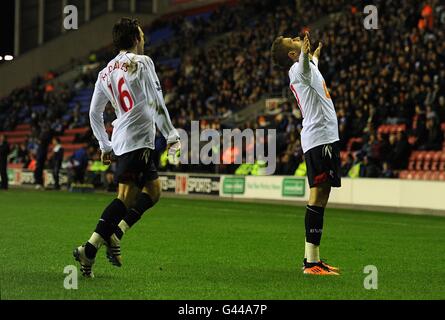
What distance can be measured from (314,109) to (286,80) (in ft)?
79.7

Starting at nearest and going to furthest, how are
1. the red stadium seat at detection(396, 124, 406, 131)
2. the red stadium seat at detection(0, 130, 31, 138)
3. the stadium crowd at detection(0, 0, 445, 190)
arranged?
the stadium crowd at detection(0, 0, 445, 190) → the red stadium seat at detection(396, 124, 406, 131) → the red stadium seat at detection(0, 130, 31, 138)

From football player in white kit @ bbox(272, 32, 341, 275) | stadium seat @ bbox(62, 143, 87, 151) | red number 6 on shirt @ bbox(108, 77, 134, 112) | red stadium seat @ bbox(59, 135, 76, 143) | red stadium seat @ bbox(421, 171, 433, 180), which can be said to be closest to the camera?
red number 6 on shirt @ bbox(108, 77, 134, 112)

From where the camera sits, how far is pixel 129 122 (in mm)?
8023

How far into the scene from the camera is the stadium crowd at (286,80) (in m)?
25.0

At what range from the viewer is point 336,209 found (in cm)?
2255

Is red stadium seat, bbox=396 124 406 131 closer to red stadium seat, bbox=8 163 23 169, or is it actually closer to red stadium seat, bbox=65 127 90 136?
red stadium seat, bbox=65 127 90 136

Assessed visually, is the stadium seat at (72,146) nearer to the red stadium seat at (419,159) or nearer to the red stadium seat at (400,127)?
the red stadium seat at (400,127)

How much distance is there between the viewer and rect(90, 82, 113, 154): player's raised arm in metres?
8.23

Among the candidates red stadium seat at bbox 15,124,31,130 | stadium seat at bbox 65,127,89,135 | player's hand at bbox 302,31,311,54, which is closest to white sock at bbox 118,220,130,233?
player's hand at bbox 302,31,311,54

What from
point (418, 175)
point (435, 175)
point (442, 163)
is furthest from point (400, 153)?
point (435, 175)

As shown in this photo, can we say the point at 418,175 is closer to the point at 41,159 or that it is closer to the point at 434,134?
the point at 434,134

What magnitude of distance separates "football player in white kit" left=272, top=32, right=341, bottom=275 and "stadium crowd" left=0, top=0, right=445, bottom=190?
49.9 ft

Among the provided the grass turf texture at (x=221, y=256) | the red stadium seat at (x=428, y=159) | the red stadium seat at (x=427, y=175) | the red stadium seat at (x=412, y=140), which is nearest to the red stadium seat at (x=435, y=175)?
the red stadium seat at (x=427, y=175)

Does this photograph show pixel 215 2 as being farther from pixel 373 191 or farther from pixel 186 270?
pixel 186 270
